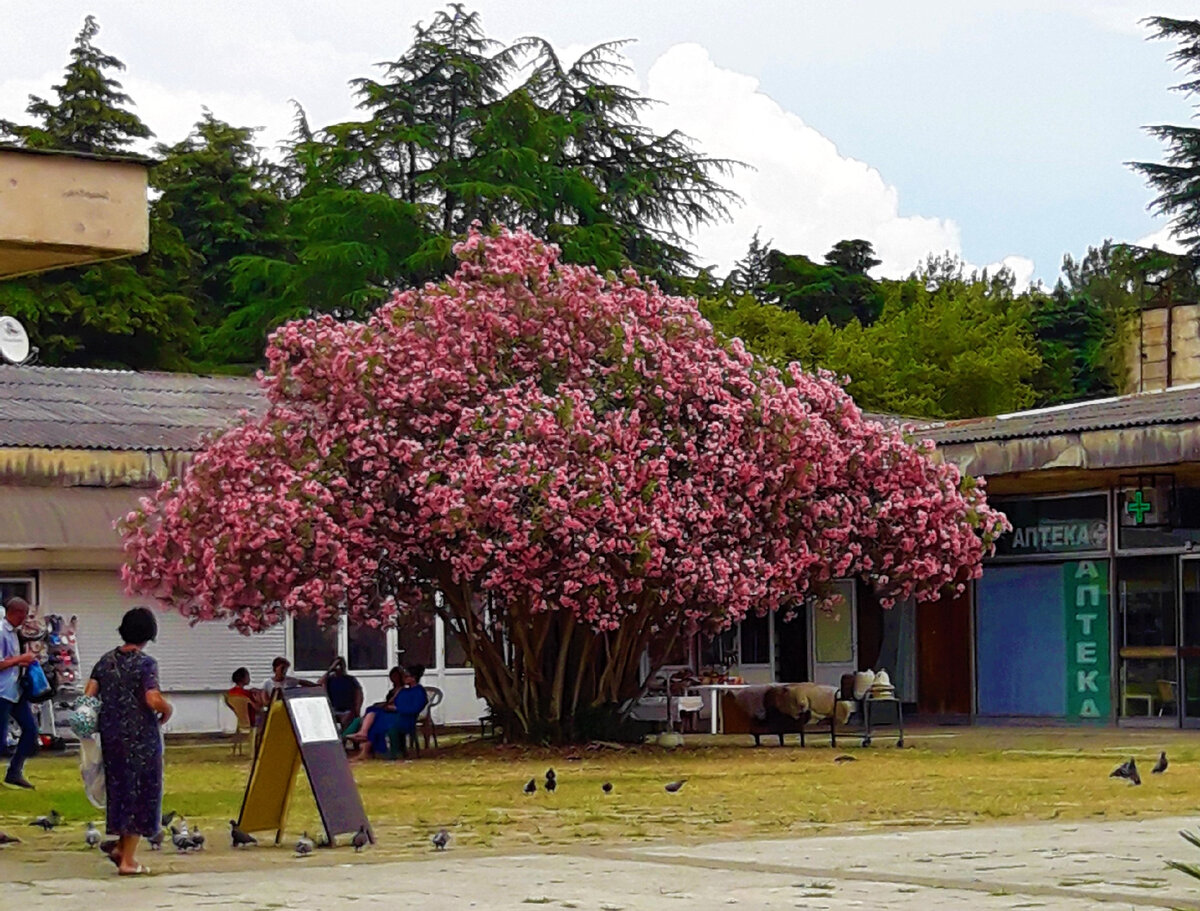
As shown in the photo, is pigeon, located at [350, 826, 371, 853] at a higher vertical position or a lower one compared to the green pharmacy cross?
lower

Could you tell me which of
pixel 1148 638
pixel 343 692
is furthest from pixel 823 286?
pixel 343 692

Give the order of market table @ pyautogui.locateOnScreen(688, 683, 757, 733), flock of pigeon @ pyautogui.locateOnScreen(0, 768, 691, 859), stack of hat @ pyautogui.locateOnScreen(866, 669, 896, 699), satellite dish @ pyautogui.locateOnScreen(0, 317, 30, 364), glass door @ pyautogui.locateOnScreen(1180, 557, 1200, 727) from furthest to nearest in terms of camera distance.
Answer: satellite dish @ pyautogui.locateOnScreen(0, 317, 30, 364), glass door @ pyautogui.locateOnScreen(1180, 557, 1200, 727), market table @ pyautogui.locateOnScreen(688, 683, 757, 733), stack of hat @ pyautogui.locateOnScreen(866, 669, 896, 699), flock of pigeon @ pyautogui.locateOnScreen(0, 768, 691, 859)

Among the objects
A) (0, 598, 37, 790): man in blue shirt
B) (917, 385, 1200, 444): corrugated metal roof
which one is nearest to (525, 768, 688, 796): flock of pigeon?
(0, 598, 37, 790): man in blue shirt

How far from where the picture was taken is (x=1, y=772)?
81.0 ft

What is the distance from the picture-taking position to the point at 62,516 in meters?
30.3

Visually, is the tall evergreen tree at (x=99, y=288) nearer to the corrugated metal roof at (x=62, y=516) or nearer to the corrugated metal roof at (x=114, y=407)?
the corrugated metal roof at (x=114, y=407)

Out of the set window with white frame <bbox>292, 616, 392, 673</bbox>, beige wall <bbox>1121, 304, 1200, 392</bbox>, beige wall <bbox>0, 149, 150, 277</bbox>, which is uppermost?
beige wall <bbox>1121, 304, 1200, 392</bbox>

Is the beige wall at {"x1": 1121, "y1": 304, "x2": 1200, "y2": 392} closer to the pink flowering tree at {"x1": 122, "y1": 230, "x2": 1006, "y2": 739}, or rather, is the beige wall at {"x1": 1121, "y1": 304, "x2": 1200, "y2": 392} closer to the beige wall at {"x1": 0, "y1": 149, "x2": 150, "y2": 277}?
the pink flowering tree at {"x1": 122, "y1": 230, "x2": 1006, "y2": 739}

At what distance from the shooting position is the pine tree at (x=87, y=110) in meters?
57.2

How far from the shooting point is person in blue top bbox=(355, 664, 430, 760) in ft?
83.8

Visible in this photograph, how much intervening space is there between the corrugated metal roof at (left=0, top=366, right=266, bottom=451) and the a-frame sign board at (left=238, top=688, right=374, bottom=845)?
17.1 metres

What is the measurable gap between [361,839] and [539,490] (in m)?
9.85

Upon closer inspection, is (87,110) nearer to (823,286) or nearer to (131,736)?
(823,286)

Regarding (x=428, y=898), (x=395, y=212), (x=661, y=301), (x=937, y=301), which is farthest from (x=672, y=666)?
(x=937, y=301)
